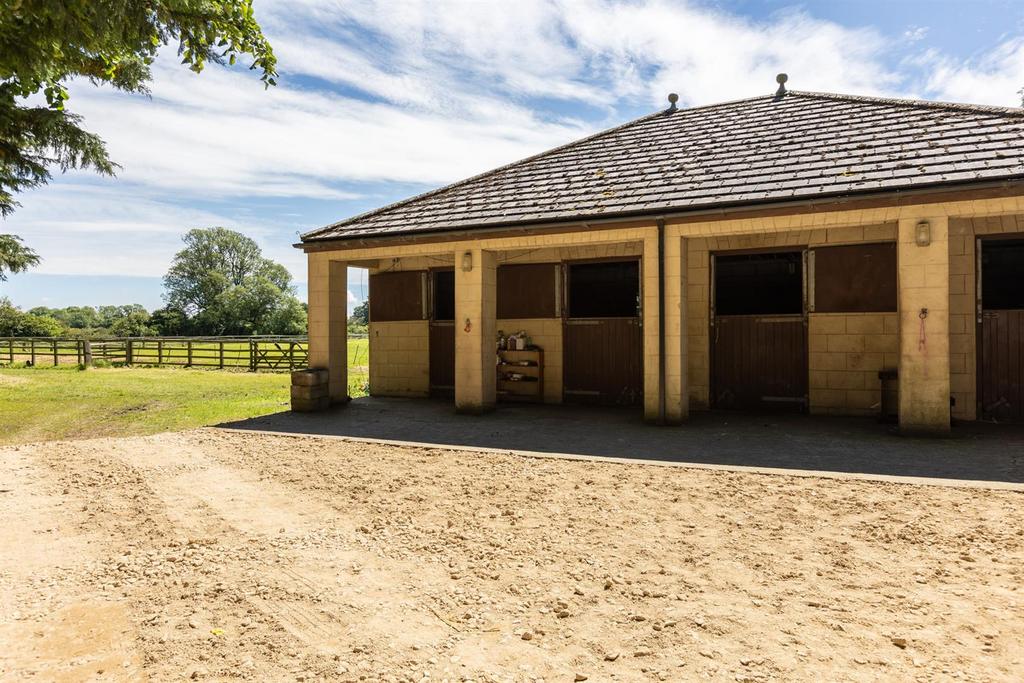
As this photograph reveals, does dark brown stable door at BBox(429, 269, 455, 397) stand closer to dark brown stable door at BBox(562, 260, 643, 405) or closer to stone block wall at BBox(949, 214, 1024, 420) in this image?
dark brown stable door at BBox(562, 260, 643, 405)

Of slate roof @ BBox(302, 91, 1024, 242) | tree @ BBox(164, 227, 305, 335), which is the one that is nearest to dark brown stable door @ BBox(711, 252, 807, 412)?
slate roof @ BBox(302, 91, 1024, 242)

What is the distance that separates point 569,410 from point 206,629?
7.33 metres

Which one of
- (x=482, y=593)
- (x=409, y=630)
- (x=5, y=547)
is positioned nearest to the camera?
(x=409, y=630)

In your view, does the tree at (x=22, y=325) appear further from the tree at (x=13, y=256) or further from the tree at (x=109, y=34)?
the tree at (x=109, y=34)

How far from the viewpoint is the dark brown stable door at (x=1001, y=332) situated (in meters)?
7.86

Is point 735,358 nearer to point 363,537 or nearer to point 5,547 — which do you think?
point 363,537

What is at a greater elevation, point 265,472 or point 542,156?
point 542,156

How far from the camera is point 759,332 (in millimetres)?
9242


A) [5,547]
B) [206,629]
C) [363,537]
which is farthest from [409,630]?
[5,547]

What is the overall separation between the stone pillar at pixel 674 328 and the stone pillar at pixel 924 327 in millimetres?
2593

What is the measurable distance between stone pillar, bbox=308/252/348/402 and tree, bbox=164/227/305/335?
5105 cm

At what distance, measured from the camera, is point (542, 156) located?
11.8 m

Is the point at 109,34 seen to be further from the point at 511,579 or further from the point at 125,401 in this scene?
the point at 125,401

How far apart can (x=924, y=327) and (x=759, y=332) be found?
253 centimetres
